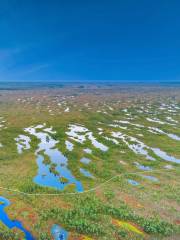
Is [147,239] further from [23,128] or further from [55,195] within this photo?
[23,128]

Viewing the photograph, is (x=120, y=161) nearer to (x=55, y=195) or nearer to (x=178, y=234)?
(x=55, y=195)

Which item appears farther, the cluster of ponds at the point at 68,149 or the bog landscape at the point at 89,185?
the cluster of ponds at the point at 68,149

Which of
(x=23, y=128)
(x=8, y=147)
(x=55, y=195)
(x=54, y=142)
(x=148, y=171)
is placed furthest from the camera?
(x=23, y=128)

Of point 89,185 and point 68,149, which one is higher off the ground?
point 68,149

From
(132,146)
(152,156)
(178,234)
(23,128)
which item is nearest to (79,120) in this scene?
(23,128)

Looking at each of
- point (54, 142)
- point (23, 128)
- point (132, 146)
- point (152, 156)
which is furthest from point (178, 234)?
point (23, 128)

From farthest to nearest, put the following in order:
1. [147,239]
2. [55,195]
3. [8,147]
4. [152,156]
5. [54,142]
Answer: [54,142] < [8,147] < [152,156] < [55,195] < [147,239]

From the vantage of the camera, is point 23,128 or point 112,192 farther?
point 23,128

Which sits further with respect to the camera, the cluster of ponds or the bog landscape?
the cluster of ponds

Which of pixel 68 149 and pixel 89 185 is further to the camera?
pixel 68 149
